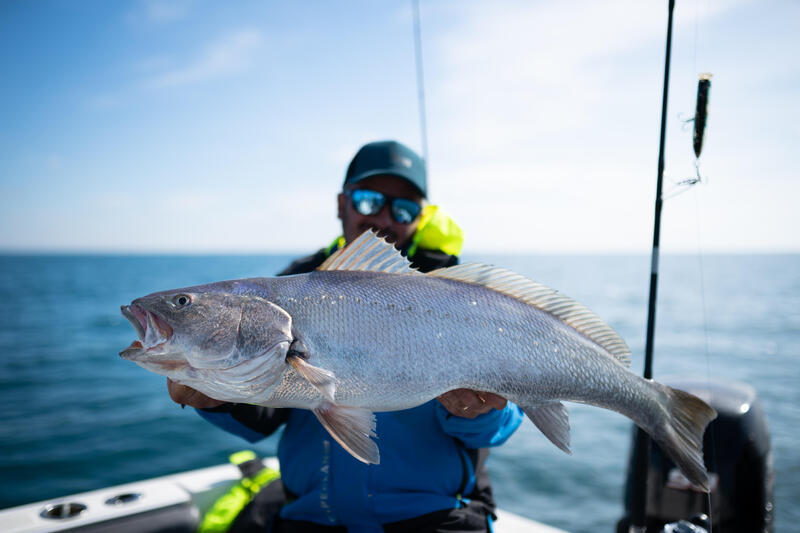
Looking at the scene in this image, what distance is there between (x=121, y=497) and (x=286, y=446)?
1973mm

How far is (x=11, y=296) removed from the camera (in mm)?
46156

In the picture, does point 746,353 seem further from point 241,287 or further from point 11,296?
point 11,296

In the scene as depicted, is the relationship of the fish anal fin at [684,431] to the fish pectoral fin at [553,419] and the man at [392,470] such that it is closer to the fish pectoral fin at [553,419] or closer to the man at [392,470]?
the fish pectoral fin at [553,419]

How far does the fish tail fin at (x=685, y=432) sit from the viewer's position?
2.02 metres

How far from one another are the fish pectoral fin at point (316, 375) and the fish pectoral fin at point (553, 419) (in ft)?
2.67

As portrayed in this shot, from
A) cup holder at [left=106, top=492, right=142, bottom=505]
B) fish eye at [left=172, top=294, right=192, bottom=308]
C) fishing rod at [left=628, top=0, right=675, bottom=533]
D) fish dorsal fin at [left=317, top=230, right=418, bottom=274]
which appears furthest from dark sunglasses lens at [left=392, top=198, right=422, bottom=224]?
cup holder at [left=106, top=492, right=142, bottom=505]

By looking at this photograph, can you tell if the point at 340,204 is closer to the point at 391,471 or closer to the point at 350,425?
the point at 391,471

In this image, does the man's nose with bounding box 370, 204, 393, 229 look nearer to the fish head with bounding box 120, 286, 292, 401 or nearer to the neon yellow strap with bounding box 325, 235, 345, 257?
the neon yellow strap with bounding box 325, 235, 345, 257

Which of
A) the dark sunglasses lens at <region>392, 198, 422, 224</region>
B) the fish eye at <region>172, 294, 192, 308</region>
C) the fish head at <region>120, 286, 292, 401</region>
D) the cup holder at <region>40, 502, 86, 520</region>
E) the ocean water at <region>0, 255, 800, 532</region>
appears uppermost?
the dark sunglasses lens at <region>392, 198, 422, 224</region>

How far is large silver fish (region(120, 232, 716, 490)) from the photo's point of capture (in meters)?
1.81

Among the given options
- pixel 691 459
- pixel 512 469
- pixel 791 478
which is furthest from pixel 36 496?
pixel 791 478

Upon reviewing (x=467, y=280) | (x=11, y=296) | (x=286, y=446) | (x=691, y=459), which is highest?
(x=467, y=280)

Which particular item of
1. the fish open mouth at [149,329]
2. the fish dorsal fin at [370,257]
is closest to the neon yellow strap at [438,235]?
the fish dorsal fin at [370,257]

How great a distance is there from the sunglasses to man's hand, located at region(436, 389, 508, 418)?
5.01ft
